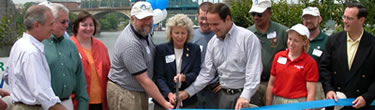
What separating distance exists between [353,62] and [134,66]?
6.90 ft

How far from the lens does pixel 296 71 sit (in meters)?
3.43

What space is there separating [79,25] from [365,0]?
509 cm

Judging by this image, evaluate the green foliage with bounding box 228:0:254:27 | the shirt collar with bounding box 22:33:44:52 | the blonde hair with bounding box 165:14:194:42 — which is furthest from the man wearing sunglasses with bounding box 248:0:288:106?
the green foliage with bounding box 228:0:254:27

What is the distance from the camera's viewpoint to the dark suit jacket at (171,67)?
356 cm

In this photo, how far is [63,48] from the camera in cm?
311

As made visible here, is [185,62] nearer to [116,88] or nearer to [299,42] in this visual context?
[116,88]

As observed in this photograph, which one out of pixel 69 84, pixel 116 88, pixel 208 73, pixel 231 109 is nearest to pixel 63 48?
pixel 69 84

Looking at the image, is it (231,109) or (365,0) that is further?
(365,0)

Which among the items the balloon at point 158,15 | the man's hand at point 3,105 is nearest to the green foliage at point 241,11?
the balloon at point 158,15

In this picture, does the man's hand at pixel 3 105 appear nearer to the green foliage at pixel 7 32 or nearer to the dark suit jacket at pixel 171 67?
the dark suit jacket at pixel 171 67

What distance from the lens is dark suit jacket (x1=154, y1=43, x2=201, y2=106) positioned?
3557mm

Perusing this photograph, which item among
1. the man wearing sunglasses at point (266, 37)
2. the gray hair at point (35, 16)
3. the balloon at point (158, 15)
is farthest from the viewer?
the balloon at point (158, 15)

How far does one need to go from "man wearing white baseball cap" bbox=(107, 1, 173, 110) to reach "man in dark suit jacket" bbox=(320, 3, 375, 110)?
167cm

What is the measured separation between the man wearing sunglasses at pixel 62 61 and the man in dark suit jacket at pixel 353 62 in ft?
7.93
